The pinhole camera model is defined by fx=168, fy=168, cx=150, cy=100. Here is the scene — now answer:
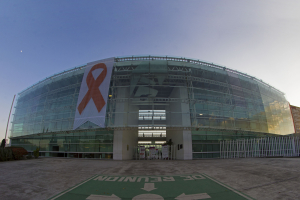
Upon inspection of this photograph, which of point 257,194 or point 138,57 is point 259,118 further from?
point 257,194

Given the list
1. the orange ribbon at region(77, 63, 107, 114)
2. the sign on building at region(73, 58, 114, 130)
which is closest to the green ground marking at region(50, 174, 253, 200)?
the sign on building at region(73, 58, 114, 130)

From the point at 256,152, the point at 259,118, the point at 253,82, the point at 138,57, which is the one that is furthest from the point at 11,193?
the point at 253,82

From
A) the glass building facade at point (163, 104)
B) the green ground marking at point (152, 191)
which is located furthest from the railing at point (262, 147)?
the green ground marking at point (152, 191)

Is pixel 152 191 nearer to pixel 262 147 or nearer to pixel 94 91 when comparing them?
pixel 94 91

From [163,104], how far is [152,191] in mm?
16524

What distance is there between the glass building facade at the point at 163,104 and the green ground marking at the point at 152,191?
42.1ft

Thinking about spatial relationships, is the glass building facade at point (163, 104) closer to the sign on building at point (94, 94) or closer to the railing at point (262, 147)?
the sign on building at point (94, 94)

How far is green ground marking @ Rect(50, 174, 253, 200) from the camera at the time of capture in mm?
6449

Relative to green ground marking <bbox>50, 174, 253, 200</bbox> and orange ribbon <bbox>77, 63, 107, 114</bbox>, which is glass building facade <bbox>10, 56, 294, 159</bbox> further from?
green ground marking <bbox>50, 174, 253, 200</bbox>

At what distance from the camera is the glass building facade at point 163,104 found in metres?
23.0

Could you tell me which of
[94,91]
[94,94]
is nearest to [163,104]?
[94,94]

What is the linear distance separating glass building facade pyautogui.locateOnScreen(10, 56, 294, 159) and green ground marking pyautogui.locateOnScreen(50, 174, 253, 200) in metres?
12.8

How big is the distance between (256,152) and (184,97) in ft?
41.0

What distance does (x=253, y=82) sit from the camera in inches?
1131
